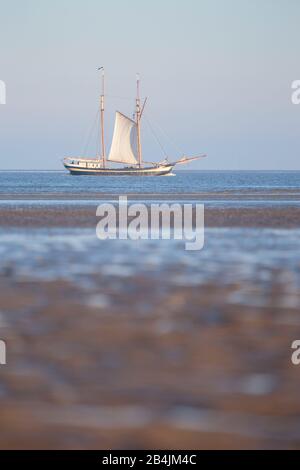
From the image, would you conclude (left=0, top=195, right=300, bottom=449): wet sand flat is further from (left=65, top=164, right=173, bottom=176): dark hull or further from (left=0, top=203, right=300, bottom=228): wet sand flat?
(left=65, top=164, right=173, bottom=176): dark hull

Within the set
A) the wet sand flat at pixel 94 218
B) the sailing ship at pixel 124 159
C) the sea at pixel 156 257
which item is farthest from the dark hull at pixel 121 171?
the sea at pixel 156 257

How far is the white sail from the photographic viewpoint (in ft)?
339

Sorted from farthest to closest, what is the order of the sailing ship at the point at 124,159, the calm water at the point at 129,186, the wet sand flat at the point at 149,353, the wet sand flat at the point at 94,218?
1. the sailing ship at the point at 124,159
2. the calm water at the point at 129,186
3. the wet sand flat at the point at 94,218
4. the wet sand flat at the point at 149,353

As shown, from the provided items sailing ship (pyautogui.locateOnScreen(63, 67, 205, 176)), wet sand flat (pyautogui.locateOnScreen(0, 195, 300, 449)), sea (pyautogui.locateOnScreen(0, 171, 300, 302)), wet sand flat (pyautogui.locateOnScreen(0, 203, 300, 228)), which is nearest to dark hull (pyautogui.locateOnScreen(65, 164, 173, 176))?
sailing ship (pyautogui.locateOnScreen(63, 67, 205, 176))

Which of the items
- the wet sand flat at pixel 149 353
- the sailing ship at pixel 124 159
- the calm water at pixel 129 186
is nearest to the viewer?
the wet sand flat at pixel 149 353

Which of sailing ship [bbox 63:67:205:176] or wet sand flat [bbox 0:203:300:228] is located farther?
sailing ship [bbox 63:67:205:176]

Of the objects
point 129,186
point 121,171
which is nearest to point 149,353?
point 129,186

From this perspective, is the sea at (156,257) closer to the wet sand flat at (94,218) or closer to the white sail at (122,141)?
the wet sand flat at (94,218)

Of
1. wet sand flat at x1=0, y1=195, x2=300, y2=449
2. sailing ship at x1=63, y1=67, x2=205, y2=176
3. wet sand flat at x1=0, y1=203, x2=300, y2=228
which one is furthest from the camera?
sailing ship at x1=63, y1=67, x2=205, y2=176

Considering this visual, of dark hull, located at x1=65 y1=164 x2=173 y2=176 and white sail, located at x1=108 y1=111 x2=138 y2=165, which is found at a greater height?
white sail, located at x1=108 y1=111 x2=138 y2=165

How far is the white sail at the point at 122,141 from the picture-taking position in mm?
103312

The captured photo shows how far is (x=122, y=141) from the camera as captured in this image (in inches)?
4082

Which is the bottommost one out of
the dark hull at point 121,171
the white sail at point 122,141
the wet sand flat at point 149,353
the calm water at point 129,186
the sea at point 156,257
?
the wet sand flat at point 149,353

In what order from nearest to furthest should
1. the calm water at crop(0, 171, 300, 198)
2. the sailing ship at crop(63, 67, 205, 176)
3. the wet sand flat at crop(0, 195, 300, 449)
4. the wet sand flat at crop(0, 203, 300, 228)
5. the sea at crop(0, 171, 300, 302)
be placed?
the wet sand flat at crop(0, 195, 300, 449)
the sea at crop(0, 171, 300, 302)
the wet sand flat at crop(0, 203, 300, 228)
the calm water at crop(0, 171, 300, 198)
the sailing ship at crop(63, 67, 205, 176)
